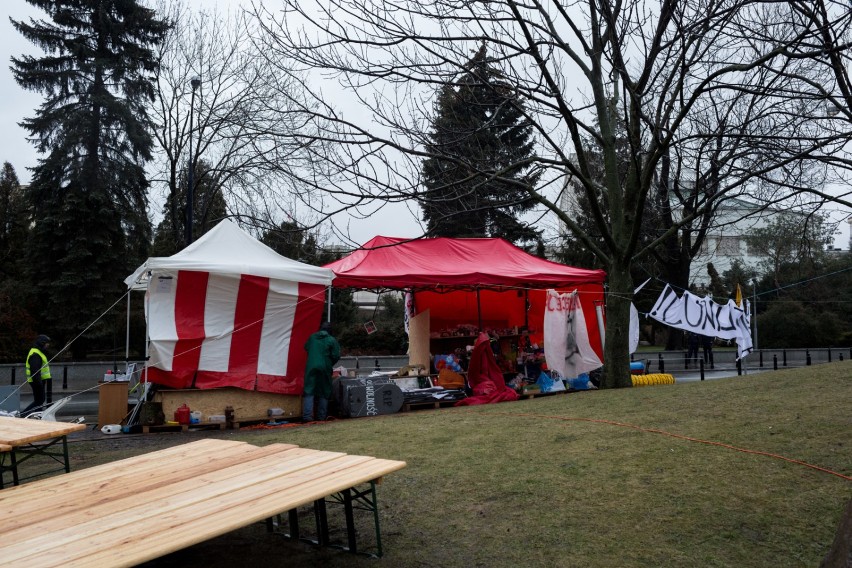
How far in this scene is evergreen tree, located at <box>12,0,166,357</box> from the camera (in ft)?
81.7

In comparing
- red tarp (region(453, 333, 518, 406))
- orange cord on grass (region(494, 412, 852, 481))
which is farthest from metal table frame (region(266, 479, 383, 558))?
red tarp (region(453, 333, 518, 406))

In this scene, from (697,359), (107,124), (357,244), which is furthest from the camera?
(697,359)

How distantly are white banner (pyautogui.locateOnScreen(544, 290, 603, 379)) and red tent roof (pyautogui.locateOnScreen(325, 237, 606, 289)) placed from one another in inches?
25.7

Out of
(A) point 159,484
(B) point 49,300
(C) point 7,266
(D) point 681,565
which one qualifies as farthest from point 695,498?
(C) point 7,266

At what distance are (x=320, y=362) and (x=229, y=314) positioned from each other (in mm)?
1873

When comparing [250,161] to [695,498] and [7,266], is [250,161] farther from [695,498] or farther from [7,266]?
[695,498]

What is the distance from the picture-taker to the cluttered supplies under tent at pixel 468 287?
14.1 metres

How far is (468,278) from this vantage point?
14125 millimetres

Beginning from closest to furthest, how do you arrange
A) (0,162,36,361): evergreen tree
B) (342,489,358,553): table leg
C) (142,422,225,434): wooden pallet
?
(342,489,358,553): table leg, (142,422,225,434): wooden pallet, (0,162,36,361): evergreen tree

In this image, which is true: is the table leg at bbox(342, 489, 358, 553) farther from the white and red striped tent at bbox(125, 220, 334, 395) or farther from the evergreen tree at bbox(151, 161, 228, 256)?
the evergreen tree at bbox(151, 161, 228, 256)

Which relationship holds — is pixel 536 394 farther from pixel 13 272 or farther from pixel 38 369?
pixel 13 272

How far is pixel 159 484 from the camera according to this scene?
154 inches

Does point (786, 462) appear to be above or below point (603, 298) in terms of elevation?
below

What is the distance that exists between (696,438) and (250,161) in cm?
1772
